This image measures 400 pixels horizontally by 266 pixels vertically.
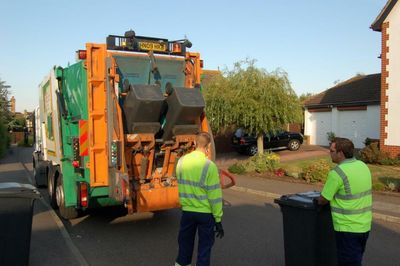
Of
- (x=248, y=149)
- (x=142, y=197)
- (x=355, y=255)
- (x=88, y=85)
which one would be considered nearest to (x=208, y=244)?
(x=355, y=255)

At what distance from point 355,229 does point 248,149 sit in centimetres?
1801

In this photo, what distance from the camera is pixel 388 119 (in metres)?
16.4

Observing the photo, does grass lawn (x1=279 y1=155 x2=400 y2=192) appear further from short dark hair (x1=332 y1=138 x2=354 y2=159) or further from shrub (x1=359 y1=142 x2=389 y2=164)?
short dark hair (x1=332 y1=138 x2=354 y2=159)

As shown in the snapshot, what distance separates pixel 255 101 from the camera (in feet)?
51.2

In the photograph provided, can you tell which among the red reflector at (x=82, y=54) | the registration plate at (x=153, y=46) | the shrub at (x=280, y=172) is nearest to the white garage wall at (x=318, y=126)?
the shrub at (x=280, y=172)

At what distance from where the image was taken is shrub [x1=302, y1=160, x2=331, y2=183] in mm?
12531

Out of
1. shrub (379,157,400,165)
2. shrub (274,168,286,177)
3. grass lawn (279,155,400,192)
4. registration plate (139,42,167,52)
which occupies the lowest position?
shrub (274,168,286,177)

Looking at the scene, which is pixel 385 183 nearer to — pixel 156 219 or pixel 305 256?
pixel 156 219

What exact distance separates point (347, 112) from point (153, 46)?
20141mm

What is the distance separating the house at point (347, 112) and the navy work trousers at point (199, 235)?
67.9 ft

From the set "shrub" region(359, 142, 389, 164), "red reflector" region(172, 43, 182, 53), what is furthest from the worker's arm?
"shrub" region(359, 142, 389, 164)

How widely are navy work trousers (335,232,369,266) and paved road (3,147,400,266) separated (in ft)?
2.08

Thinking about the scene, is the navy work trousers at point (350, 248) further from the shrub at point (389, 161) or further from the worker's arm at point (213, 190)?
the shrub at point (389, 161)

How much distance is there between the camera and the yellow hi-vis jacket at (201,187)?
14.5 ft
